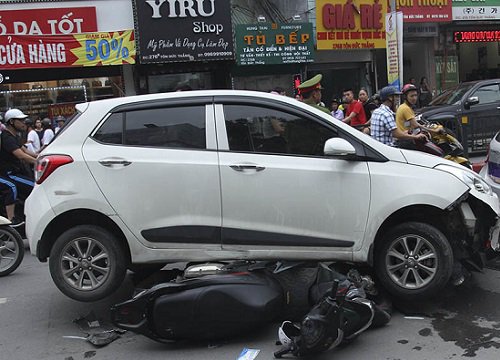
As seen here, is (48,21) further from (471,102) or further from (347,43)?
(471,102)

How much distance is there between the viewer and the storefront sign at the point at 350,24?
15.7 meters

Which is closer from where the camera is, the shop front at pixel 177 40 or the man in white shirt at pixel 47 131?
the man in white shirt at pixel 47 131

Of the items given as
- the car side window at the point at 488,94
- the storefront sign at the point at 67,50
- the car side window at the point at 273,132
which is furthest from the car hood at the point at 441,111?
the storefront sign at the point at 67,50

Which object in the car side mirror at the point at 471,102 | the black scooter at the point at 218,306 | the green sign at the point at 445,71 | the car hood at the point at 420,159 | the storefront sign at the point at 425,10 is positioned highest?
the storefront sign at the point at 425,10

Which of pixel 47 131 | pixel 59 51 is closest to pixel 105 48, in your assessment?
pixel 59 51

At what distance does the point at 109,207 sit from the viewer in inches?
175

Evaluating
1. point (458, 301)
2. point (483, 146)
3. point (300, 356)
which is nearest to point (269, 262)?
point (300, 356)

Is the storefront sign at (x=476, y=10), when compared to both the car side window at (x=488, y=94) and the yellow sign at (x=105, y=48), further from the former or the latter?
the yellow sign at (x=105, y=48)

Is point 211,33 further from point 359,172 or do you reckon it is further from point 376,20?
point 359,172

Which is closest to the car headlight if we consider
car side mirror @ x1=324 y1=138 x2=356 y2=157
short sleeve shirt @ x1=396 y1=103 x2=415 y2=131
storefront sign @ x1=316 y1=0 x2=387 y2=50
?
car side mirror @ x1=324 y1=138 x2=356 y2=157

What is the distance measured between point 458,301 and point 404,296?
63 centimetres

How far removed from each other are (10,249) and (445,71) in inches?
632

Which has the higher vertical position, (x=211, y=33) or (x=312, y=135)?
(x=211, y=33)

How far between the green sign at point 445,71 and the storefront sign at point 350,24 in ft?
10.3
